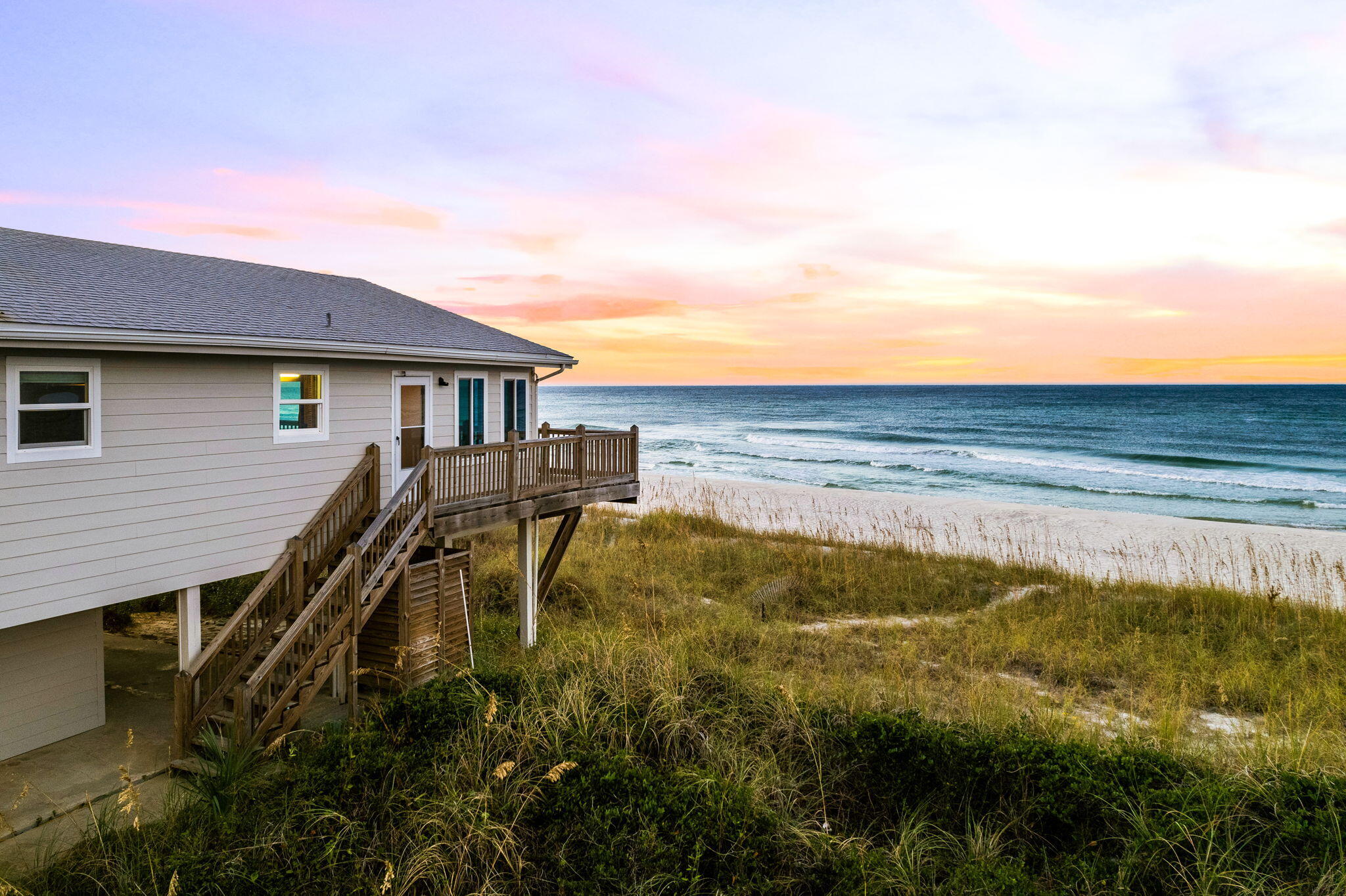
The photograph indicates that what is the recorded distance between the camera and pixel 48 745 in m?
8.53

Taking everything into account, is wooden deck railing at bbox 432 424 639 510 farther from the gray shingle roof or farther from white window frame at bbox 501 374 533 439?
the gray shingle roof

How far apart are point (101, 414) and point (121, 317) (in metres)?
1.00

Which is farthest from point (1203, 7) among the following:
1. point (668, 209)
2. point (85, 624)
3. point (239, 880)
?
point (85, 624)

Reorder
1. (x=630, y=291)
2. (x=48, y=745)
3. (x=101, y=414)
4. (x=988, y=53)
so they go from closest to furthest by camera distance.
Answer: (x=101, y=414), (x=48, y=745), (x=988, y=53), (x=630, y=291)

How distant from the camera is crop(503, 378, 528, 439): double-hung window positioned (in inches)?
514

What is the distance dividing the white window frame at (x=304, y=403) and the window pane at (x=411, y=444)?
4.73 feet

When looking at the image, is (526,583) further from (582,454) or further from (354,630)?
(354,630)

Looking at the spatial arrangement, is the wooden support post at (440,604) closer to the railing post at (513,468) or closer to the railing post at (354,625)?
the railing post at (513,468)

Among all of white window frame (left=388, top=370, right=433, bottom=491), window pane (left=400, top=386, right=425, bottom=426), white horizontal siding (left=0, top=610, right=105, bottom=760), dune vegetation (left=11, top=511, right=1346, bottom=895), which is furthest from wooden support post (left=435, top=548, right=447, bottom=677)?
white horizontal siding (left=0, top=610, right=105, bottom=760)

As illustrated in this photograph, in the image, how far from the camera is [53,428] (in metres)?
7.10

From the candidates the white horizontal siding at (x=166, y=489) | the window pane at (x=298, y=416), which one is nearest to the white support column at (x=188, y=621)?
the white horizontal siding at (x=166, y=489)

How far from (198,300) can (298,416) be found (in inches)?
71.5

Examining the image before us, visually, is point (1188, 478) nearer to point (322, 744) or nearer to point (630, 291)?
point (630, 291)

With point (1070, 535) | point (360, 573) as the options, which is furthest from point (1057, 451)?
point (360, 573)
